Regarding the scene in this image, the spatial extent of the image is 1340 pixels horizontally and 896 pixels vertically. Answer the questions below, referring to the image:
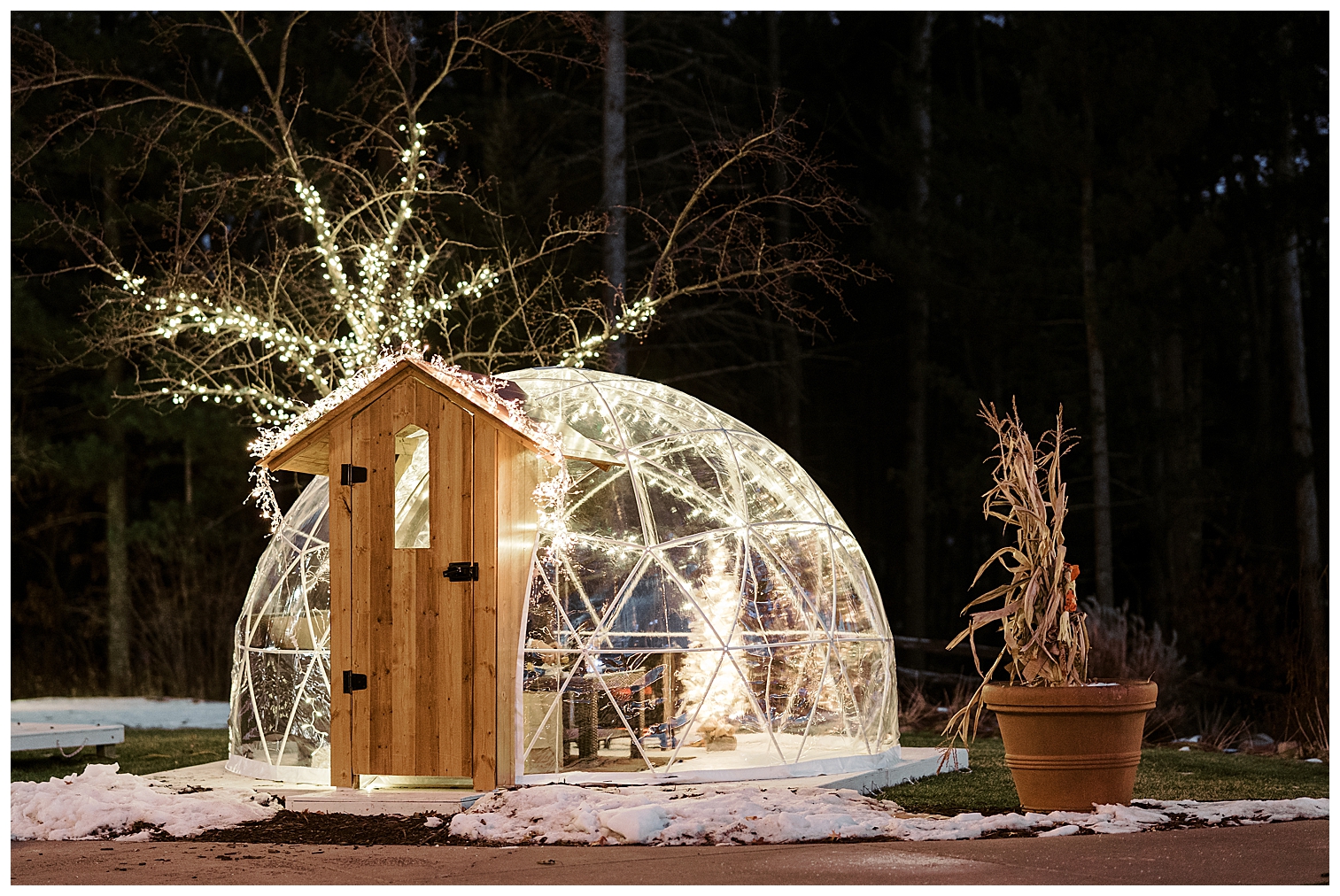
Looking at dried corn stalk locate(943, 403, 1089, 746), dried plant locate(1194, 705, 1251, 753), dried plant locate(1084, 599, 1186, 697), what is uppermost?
dried corn stalk locate(943, 403, 1089, 746)

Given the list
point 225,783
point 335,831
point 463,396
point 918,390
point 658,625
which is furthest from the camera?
point 918,390

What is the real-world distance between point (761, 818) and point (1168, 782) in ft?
12.7

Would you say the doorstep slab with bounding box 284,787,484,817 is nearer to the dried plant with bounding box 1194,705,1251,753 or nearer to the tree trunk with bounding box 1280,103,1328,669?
the dried plant with bounding box 1194,705,1251,753

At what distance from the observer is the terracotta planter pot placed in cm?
758

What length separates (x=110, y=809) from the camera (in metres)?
7.99

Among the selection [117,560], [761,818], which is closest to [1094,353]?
[761,818]

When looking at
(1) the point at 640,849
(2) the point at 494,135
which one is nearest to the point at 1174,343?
(2) the point at 494,135

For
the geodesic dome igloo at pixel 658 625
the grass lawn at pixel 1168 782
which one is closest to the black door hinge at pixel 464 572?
the geodesic dome igloo at pixel 658 625

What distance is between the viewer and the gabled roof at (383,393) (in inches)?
360

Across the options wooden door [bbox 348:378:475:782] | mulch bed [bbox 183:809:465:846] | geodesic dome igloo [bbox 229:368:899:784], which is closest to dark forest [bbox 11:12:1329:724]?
geodesic dome igloo [bbox 229:368:899:784]

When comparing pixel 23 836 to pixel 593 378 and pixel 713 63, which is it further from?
pixel 713 63

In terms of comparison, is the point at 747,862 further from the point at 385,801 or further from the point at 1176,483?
the point at 1176,483

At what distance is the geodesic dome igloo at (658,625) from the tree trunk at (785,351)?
11.7 m

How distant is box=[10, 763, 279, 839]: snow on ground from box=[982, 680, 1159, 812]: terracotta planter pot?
14.1ft
